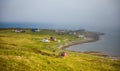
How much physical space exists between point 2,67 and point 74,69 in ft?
42.2

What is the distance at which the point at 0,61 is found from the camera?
3284cm

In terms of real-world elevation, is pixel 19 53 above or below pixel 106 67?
above

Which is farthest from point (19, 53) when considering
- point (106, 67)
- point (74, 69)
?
point (106, 67)

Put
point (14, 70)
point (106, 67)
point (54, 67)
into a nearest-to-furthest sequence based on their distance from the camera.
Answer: point (14, 70) < point (54, 67) < point (106, 67)

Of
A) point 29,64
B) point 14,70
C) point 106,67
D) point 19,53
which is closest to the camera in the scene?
point 14,70

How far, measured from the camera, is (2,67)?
3131 centimetres

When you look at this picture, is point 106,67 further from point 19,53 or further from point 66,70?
point 19,53

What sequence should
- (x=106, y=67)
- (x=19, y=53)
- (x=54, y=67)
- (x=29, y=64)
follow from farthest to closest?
(x=106, y=67) → (x=19, y=53) → (x=54, y=67) → (x=29, y=64)

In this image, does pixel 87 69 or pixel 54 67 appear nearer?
pixel 54 67

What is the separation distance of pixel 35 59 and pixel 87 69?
10617 millimetres

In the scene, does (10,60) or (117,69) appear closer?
(10,60)

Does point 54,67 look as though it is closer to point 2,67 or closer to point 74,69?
point 74,69

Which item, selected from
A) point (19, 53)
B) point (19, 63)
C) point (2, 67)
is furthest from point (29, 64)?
point (19, 53)

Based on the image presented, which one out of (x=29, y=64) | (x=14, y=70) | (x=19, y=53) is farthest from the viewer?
(x=19, y=53)
